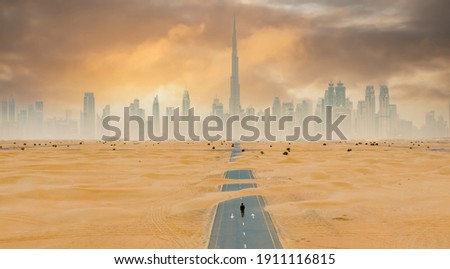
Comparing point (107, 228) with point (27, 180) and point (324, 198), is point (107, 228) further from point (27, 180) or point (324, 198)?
point (27, 180)

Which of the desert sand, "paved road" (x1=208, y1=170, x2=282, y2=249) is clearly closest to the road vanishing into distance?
"paved road" (x1=208, y1=170, x2=282, y2=249)

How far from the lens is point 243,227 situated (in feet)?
90.8

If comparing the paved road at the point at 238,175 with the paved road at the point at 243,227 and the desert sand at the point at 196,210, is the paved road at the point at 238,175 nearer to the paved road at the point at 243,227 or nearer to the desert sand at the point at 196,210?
the desert sand at the point at 196,210

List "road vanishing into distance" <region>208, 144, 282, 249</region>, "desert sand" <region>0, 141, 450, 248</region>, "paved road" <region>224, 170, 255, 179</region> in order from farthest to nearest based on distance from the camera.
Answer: "paved road" <region>224, 170, 255, 179</region>
"desert sand" <region>0, 141, 450, 248</region>
"road vanishing into distance" <region>208, 144, 282, 249</region>

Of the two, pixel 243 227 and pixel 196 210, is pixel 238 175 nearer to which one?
pixel 196 210

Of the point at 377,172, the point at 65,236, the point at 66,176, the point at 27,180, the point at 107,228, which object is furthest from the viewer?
the point at 377,172

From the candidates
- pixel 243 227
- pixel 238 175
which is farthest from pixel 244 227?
pixel 238 175

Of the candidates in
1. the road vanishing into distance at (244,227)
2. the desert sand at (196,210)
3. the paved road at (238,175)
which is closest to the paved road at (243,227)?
the road vanishing into distance at (244,227)

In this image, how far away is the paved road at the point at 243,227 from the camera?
23.8 meters

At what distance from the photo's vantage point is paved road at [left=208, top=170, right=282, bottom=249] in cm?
2378

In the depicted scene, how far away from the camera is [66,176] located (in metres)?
59.5

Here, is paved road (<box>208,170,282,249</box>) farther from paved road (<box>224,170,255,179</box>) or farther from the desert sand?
paved road (<box>224,170,255,179</box>)
